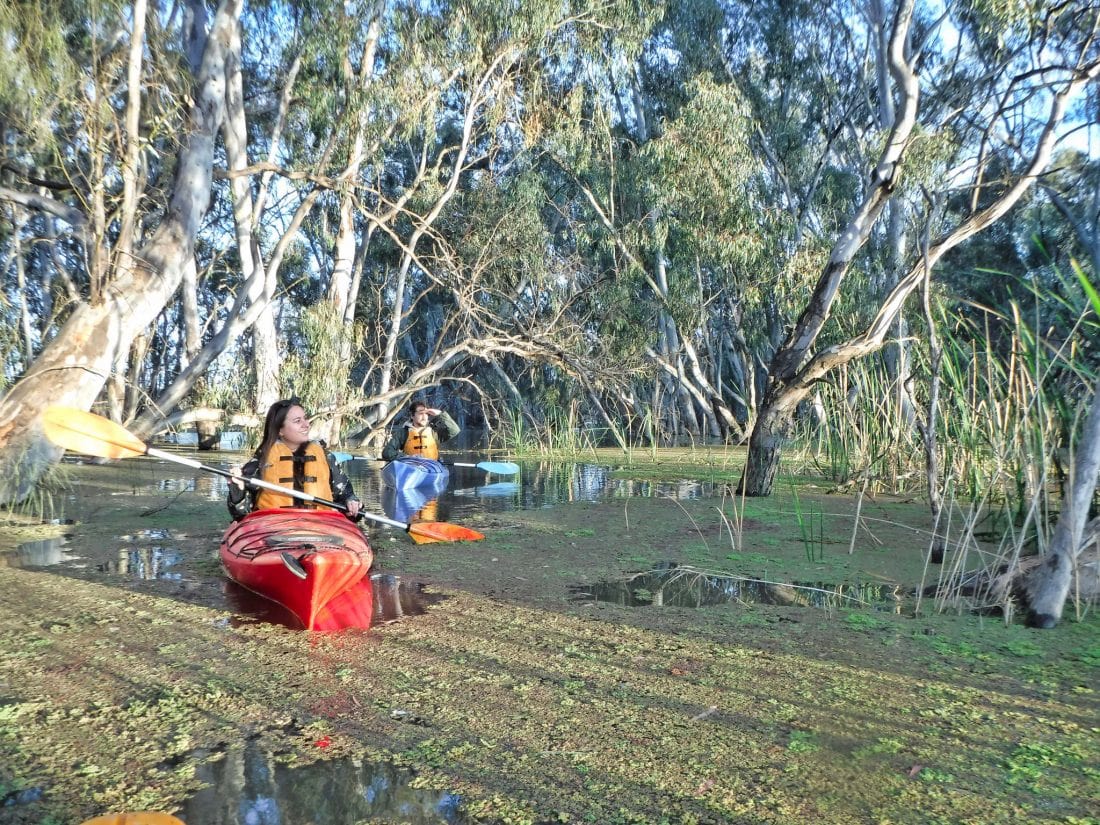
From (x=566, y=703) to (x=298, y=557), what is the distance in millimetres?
1430

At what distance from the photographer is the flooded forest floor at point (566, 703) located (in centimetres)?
203

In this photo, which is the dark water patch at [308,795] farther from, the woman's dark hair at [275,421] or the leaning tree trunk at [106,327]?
the leaning tree trunk at [106,327]

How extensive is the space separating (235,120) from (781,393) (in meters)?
6.91

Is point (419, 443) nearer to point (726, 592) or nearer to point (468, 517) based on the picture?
point (468, 517)

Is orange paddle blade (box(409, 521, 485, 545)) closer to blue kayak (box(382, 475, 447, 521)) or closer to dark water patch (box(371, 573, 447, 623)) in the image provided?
dark water patch (box(371, 573, 447, 623))

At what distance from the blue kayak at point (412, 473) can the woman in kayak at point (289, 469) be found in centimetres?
323

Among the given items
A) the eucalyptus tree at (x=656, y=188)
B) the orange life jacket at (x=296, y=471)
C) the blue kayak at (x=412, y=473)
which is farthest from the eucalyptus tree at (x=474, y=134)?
the orange life jacket at (x=296, y=471)

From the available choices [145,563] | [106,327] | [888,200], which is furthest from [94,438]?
[888,200]

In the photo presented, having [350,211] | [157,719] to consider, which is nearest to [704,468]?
[350,211]

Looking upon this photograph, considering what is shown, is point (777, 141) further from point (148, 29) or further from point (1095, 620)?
point (1095, 620)

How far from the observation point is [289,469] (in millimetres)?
4742

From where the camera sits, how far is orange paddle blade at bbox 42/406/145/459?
4762mm

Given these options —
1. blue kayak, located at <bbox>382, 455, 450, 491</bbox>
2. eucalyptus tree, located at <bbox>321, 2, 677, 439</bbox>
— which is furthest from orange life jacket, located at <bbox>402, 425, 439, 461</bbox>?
eucalyptus tree, located at <bbox>321, 2, 677, 439</bbox>

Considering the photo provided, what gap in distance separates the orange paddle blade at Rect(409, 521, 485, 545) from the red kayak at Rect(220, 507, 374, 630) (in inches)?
33.3
